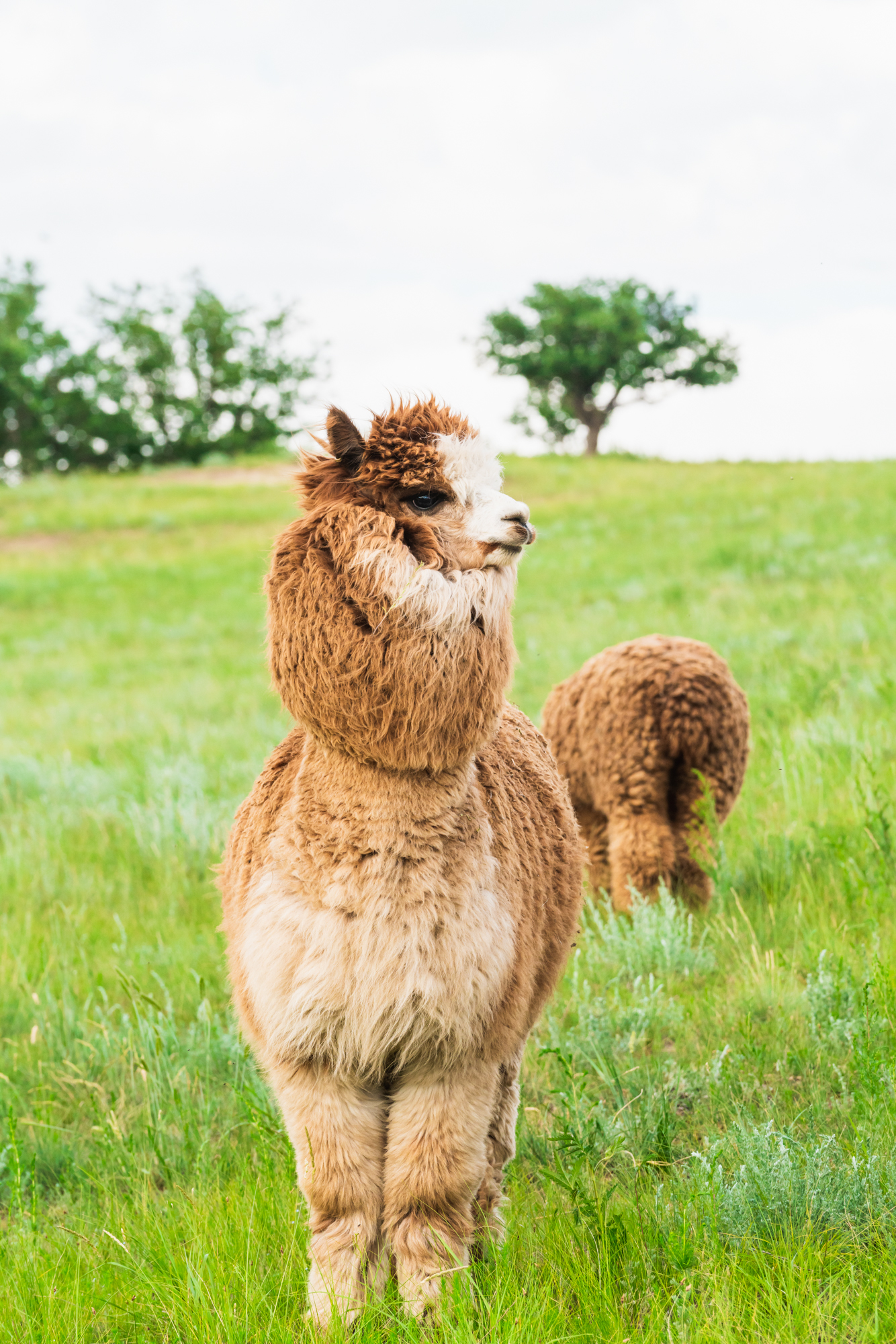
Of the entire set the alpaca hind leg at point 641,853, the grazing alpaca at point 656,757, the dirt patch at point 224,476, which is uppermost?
the dirt patch at point 224,476

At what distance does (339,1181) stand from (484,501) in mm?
1555

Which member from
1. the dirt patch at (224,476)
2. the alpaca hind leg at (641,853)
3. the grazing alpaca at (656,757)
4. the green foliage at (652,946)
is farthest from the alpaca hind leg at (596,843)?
the dirt patch at (224,476)

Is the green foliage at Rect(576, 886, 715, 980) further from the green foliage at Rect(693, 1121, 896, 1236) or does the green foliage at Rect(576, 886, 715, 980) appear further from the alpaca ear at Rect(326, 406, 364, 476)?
the alpaca ear at Rect(326, 406, 364, 476)

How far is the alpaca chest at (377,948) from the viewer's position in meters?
2.17

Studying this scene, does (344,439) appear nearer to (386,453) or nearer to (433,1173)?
(386,453)

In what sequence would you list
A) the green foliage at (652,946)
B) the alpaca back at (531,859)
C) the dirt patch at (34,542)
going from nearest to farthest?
the alpaca back at (531,859)
the green foliage at (652,946)
the dirt patch at (34,542)

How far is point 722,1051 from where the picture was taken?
3109 millimetres

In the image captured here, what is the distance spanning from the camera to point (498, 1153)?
8.92ft

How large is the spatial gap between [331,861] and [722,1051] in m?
1.58

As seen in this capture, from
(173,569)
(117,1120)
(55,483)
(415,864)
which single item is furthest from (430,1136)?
(55,483)

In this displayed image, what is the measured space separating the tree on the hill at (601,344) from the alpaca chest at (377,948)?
4265 centimetres

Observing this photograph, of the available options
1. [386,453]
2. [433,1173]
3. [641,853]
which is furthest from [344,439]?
[641,853]

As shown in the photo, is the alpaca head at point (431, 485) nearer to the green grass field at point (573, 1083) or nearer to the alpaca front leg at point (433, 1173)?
the green grass field at point (573, 1083)

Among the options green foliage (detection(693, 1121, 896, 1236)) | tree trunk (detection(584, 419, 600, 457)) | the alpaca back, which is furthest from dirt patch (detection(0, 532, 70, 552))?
tree trunk (detection(584, 419, 600, 457))
